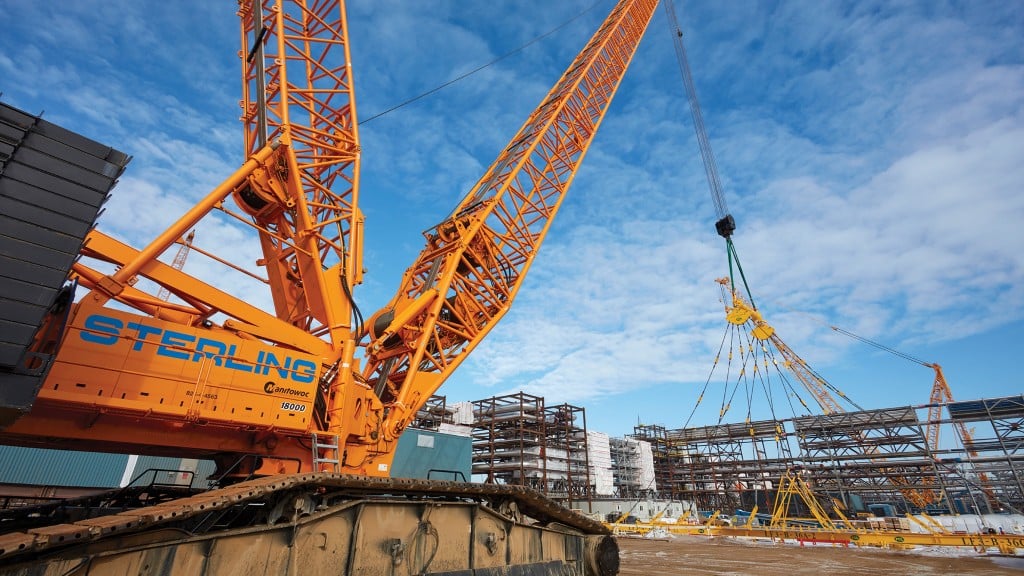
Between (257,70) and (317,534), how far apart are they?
896 cm

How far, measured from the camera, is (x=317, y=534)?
4875mm

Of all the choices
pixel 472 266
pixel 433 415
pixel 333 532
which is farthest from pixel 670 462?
pixel 333 532

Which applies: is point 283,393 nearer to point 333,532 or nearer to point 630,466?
point 333,532

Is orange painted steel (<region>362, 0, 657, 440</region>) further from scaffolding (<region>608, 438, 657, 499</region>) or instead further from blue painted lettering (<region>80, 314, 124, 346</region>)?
scaffolding (<region>608, 438, 657, 499</region>)

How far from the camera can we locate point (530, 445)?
3694cm

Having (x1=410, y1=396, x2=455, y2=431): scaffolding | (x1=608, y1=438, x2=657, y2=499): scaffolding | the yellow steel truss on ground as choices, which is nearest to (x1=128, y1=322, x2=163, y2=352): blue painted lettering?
the yellow steel truss on ground

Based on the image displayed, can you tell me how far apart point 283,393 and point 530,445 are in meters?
31.8

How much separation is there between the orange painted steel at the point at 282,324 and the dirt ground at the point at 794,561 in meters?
7.88

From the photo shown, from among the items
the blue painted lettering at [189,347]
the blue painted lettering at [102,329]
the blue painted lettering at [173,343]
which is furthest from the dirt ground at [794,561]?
the blue painted lettering at [102,329]

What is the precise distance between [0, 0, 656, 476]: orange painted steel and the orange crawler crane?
0.09 ft

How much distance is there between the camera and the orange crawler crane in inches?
176

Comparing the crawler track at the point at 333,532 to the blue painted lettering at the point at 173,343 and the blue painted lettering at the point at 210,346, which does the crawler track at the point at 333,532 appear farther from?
the blue painted lettering at the point at 210,346

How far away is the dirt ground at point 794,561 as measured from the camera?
43.5ft

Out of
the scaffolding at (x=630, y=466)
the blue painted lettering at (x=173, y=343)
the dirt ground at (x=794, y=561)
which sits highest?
the scaffolding at (x=630, y=466)
